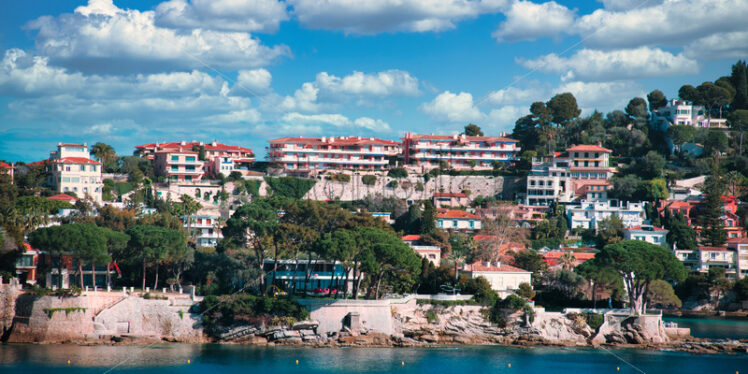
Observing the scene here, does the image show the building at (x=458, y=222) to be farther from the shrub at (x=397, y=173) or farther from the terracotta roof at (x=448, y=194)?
the shrub at (x=397, y=173)

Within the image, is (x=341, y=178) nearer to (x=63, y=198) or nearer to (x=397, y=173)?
(x=397, y=173)

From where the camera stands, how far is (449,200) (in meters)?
85.6

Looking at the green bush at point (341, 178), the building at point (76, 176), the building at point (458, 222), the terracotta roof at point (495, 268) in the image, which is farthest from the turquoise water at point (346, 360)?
the green bush at point (341, 178)

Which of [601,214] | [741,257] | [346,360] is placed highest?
[601,214]

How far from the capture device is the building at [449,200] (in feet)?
279

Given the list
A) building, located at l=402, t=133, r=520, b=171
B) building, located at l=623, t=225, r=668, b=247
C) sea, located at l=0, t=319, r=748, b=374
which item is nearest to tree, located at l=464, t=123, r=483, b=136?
building, located at l=402, t=133, r=520, b=171

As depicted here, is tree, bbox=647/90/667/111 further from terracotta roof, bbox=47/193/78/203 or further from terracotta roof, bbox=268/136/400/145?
terracotta roof, bbox=47/193/78/203

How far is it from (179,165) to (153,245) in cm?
3312

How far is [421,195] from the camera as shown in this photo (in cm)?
8706

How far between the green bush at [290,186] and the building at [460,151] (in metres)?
14.4

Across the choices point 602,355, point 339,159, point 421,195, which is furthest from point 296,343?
point 339,159

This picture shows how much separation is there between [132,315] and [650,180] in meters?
56.0

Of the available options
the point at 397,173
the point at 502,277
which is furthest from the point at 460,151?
the point at 502,277

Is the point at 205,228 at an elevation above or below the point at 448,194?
below
